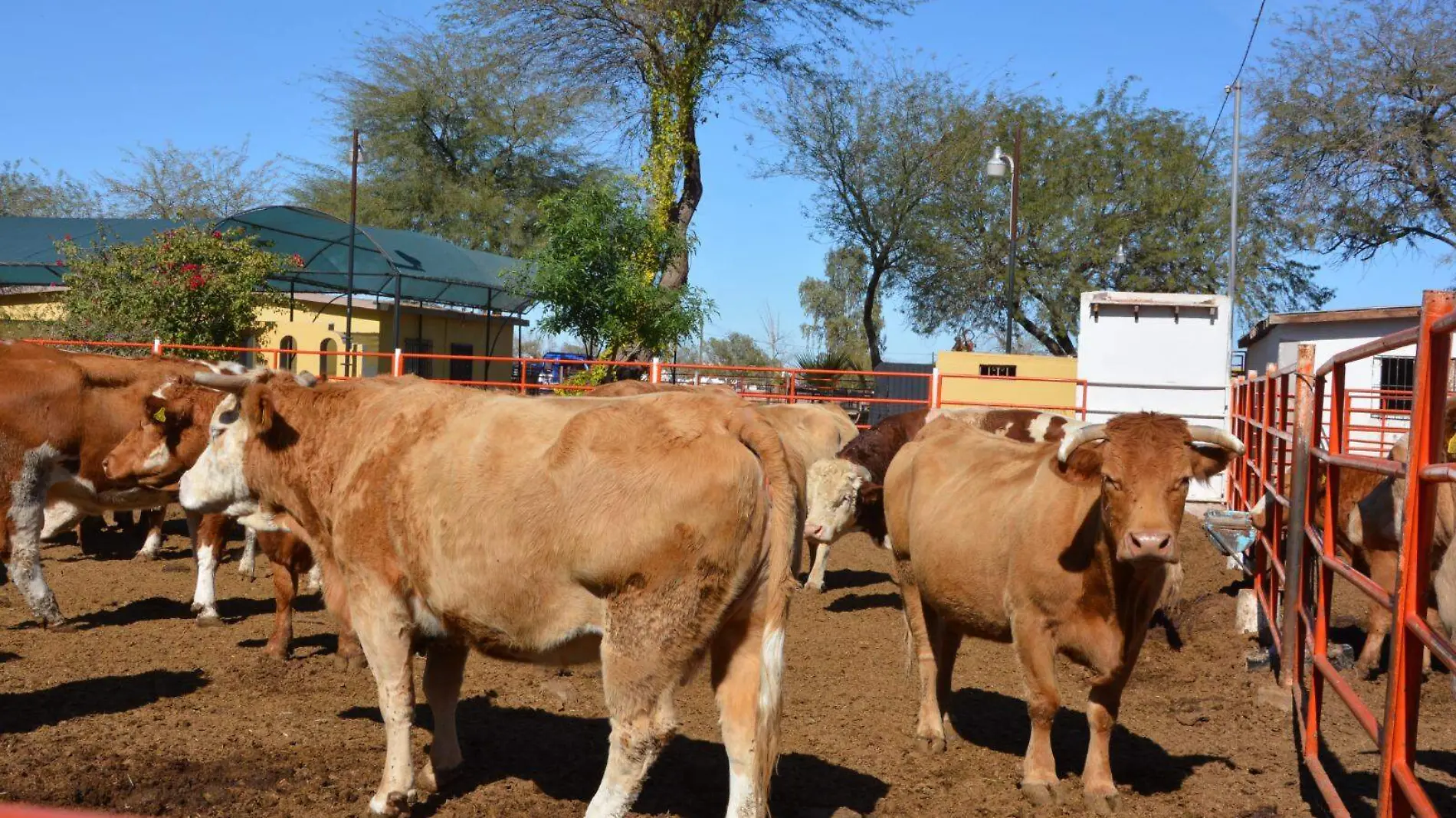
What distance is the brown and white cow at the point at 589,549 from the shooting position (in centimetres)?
393

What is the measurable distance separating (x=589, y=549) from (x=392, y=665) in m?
1.10

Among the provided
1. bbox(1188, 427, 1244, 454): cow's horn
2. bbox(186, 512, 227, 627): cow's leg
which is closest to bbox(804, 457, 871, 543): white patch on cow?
bbox(186, 512, 227, 627): cow's leg

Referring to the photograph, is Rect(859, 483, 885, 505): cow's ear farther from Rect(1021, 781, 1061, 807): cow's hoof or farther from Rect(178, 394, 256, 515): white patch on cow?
Rect(178, 394, 256, 515): white patch on cow

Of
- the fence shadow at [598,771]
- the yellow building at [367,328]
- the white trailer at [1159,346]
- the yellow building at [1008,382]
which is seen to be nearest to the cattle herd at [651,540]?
the fence shadow at [598,771]

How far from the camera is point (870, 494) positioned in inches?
392

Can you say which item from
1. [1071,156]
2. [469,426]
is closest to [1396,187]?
[1071,156]

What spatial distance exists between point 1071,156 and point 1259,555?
30.5 m

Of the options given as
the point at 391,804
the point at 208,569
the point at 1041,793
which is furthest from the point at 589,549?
the point at 208,569

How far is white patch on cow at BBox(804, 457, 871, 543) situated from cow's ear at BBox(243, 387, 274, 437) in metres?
5.74

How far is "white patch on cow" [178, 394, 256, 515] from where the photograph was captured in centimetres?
558

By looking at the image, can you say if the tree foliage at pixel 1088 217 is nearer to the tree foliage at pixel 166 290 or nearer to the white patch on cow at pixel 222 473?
the tree foliage at pixel 166 290

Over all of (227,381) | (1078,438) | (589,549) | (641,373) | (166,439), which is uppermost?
(641,373)

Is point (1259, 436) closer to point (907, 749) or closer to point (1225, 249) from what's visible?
point (907, 749)

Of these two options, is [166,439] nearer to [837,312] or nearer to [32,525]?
[32,525]
